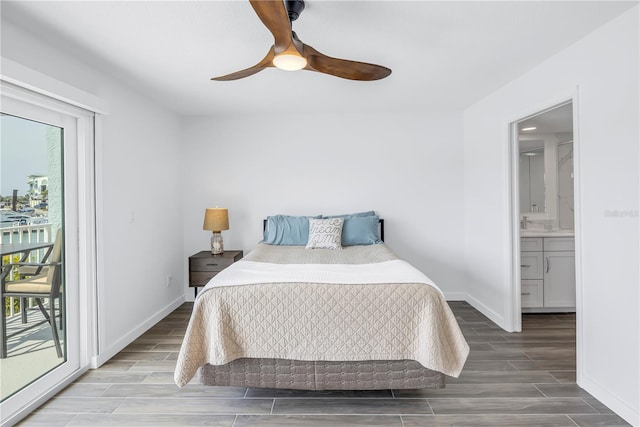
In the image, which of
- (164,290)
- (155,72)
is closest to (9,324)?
(164,290)

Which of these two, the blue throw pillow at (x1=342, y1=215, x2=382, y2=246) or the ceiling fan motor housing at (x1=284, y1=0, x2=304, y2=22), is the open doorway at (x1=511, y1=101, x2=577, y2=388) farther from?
the ceiling fan motor housing at (x1=284, y1=0, x2=304, y2=22)

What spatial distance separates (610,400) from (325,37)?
2.87 meters

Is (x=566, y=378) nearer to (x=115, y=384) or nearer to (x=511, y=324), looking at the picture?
(x=511, y=324)

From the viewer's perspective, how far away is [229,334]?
2.09m

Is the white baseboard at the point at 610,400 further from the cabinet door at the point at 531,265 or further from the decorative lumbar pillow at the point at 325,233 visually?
the decorative lumbar pillow at the point at 325,233

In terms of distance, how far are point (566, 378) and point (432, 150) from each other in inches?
107

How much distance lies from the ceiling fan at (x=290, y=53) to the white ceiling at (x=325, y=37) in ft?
0.71

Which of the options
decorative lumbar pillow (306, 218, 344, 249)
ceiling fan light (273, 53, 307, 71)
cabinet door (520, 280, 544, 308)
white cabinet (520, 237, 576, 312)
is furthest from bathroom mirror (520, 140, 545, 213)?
ceiling fan light (273, 53, 307, 71)

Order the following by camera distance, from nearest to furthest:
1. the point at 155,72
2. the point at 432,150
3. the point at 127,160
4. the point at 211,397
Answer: the point at 211,397 → the point at 155,72 → the point at 127,160 → the point at 432,150

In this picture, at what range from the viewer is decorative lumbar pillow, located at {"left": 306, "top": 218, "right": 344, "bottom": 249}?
3658mm

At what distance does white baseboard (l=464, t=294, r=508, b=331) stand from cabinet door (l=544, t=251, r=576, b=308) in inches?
25.5

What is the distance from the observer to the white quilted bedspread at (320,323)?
80.8 inches

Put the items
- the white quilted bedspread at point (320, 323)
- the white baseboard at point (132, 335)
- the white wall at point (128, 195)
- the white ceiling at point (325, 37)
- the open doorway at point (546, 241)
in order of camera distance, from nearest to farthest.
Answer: the white ceiling at point (325, 37), the white quilted bedspread at point (320, 323), the white wall at point (128, 195), the white baseboard at point (132, 335), the open doorway at point (546, 241)

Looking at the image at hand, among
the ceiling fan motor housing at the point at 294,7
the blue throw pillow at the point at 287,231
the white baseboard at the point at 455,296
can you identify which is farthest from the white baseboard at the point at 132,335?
the white baseboard at the point at 455,296
